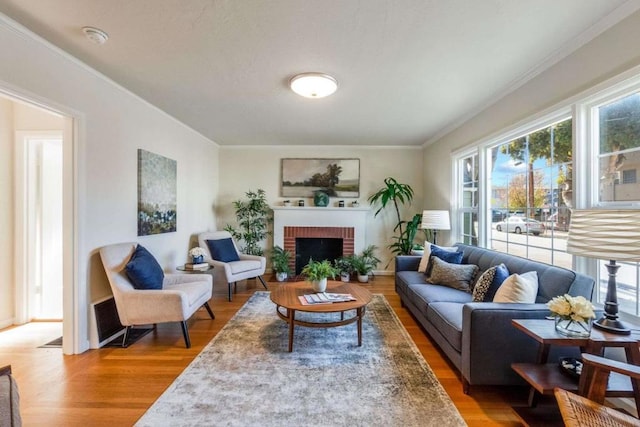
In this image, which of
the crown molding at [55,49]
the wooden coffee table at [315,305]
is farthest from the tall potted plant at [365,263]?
the crown molding at [55,49]

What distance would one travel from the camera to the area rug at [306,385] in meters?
1.69

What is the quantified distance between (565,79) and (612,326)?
1770mm

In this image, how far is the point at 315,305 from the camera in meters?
2.50

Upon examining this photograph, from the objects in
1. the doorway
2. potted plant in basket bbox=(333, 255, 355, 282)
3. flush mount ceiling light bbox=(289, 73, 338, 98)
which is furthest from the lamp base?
the doorway

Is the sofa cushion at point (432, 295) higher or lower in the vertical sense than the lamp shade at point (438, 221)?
lower

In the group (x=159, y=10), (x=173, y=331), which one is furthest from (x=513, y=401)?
(x=159, y=10)

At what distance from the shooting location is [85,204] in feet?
8.02

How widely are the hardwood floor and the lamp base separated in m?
0.72

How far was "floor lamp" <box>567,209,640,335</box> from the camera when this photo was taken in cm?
130

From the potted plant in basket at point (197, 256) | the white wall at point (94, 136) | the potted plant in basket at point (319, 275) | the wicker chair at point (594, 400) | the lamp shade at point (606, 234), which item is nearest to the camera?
the wicker chair at point (594, 400)

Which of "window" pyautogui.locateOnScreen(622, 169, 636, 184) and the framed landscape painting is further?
the framed landscape painting

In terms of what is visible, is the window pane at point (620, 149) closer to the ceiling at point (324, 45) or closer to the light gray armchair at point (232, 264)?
the ceiling at point (324, 45)

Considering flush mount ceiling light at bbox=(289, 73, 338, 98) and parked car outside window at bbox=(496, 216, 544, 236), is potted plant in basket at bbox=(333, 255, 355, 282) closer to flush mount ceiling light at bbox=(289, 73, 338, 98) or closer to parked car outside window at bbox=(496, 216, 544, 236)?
parked car outside window at bbox=(496, 216, 544, 236)

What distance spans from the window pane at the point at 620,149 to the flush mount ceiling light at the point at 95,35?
346 centimetres
